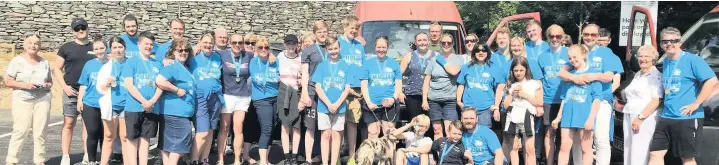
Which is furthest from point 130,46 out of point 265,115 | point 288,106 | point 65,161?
point 288,106

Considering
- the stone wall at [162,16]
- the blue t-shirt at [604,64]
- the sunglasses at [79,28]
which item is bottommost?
the blue t-shirt at [604,64]

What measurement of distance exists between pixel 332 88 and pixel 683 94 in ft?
10.5

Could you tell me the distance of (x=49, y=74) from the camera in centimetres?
767

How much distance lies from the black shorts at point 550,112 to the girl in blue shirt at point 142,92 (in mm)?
3609

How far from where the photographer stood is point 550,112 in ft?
24.1

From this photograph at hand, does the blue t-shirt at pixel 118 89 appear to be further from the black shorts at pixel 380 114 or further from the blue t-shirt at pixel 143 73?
the black shorts at pixel 380 114

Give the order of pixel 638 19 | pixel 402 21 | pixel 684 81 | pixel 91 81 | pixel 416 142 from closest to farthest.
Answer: pixel 684 81 < pixel 416 142 < pixel 91 81 < pixel 638 19 < pixel 402 21

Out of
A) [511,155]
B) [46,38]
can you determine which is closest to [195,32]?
[46,38]

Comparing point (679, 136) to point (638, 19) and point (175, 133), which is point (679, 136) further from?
point (175, 133)

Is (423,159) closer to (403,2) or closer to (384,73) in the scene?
(384,73)

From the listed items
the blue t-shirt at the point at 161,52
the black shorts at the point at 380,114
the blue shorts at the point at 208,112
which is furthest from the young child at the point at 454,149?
the blue t-shirt at the point at 161,52

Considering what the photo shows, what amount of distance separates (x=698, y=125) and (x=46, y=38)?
21.1 m

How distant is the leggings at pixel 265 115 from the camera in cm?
793

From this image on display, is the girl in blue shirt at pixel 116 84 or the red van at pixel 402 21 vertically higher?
the red van at pixel 402 21
